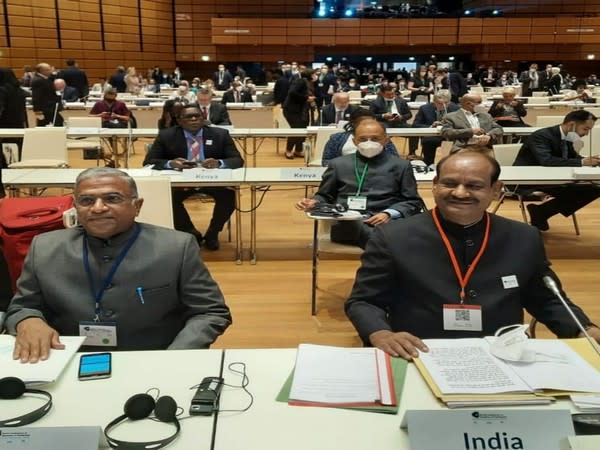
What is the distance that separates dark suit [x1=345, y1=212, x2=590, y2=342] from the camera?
6.22 ft

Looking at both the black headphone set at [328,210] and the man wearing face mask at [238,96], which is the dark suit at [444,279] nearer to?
the black headphone set at [328,210]

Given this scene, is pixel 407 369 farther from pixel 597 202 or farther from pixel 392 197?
pixel 597 202

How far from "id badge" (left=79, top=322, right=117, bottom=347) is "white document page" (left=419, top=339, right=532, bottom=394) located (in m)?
1.03

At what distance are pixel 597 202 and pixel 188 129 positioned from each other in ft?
15.4

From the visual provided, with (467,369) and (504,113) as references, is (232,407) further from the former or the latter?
(504,113)

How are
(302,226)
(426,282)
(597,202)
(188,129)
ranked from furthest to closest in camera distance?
1. (597,202)
2. (302,226)
3. (188,129)
4. (426,282)

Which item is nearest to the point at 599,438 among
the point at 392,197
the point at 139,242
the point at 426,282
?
the point at 426,282

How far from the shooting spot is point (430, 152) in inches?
313

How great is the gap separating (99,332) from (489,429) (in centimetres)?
131

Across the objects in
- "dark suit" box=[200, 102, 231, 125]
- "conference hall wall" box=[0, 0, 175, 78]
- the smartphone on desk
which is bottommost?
the smartphone on desk

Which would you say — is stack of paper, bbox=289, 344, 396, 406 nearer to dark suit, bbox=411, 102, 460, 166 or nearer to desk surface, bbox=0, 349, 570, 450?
desk surface, bbox=0, 349, 570, 450

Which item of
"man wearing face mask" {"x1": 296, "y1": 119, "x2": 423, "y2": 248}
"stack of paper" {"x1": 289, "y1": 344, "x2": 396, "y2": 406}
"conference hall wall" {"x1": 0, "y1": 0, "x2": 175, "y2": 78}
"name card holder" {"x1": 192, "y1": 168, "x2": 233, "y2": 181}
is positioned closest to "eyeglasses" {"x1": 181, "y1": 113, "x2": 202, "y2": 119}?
"name card holder" {"x1": 192, "y1": 168, "x2": 233, "y2": 181}

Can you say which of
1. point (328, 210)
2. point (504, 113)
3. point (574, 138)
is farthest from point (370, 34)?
point (328, 210)

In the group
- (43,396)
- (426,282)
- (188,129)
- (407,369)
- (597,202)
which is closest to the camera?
(43,396)
